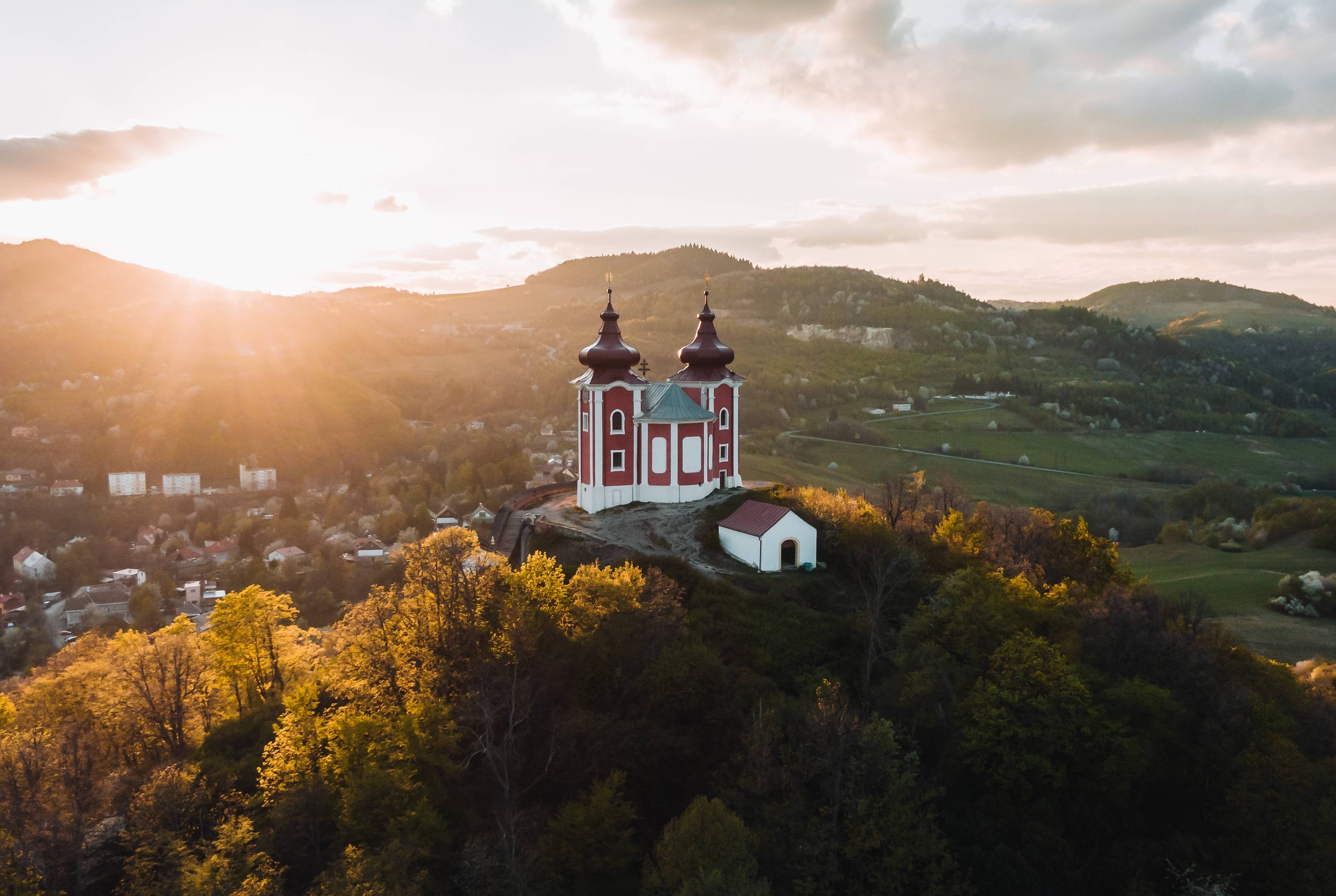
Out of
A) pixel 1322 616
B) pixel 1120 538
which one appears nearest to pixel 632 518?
pixel 1322 616

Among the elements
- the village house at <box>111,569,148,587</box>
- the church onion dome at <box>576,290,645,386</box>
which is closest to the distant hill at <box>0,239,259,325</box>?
the village house at <box>111,569,148,587</box>

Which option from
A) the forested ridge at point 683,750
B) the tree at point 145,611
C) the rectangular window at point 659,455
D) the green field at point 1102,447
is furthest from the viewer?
the green field at point 1102,447

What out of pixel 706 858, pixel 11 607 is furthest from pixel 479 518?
pixel 706 858

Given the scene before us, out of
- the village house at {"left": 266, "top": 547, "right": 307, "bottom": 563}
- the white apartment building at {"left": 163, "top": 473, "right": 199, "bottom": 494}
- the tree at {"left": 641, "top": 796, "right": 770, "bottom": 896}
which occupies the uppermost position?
the tree at {"left": 641, "top": 796, "right": 770, "bottom": 896}

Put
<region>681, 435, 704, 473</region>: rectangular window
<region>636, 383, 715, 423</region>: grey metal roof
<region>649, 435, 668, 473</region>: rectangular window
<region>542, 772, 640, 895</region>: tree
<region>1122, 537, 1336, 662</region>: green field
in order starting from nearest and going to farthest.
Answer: <region>542, 772, 640, 895</region>: tree, <region>636, 383, 715, 423</region>: grey metal roof, <region>649, 435, 668, 473</region>: rectangular window, <region>681, 435, 704, 473</region>: rectangular window, <region>1122, 537, 1336, 662</region>: green field

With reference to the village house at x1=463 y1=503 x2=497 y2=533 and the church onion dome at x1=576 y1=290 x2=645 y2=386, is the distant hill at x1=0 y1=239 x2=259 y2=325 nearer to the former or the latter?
the village house at x1=463 y1=503 x2=497 y2=533

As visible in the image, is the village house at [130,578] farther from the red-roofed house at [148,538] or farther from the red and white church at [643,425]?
the red and white church at [643,425]

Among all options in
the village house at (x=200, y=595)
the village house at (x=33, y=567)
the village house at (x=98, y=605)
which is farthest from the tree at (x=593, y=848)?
the village house at (x=33, y=567)
